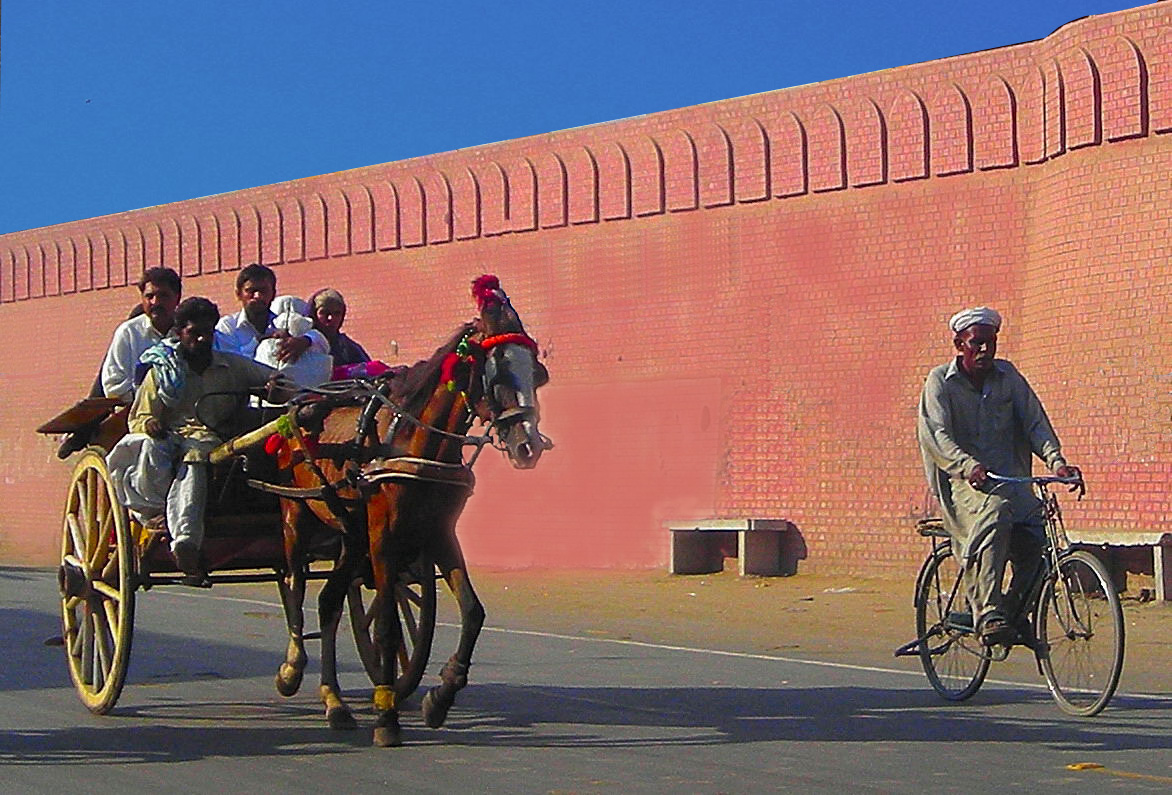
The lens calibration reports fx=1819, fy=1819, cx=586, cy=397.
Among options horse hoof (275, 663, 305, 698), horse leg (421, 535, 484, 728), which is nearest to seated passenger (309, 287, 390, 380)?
horse hoof (275, 663, 305, 698)

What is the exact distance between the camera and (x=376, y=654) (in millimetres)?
9172

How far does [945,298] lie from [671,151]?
474 centimetres

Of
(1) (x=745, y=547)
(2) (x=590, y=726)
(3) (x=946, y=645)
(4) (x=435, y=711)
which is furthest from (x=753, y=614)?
(4) (x=435, y=711)

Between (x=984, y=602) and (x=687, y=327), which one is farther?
(x=687, y=327)

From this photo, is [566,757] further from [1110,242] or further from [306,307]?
[1110,242]

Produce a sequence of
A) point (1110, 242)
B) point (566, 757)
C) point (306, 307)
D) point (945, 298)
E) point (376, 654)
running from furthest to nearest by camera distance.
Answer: point (945, 298) < point (1110, 242) < point (306, 307) < point (376, 654) < point (566, 757)

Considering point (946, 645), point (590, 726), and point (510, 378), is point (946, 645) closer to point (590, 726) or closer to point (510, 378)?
point (590, 726)

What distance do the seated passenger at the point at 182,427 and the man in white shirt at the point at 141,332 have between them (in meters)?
0.41

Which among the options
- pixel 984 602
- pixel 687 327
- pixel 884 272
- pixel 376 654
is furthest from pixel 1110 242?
pixel 376 654

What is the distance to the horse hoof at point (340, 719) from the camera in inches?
344

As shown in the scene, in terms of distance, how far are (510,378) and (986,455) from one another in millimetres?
2927

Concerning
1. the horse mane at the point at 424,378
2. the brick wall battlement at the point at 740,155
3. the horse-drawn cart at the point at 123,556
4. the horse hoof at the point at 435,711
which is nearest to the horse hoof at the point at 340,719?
the horse-drawn cart at the point at 123,556

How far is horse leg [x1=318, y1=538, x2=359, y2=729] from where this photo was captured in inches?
344

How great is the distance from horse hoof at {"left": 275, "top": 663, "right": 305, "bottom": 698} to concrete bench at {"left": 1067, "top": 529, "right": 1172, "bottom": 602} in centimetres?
890
